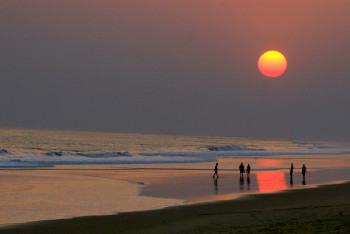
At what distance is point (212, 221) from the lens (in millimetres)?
16797

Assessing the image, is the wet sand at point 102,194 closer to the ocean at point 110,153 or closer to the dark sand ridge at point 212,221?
the dark sand ridge at point 212,221

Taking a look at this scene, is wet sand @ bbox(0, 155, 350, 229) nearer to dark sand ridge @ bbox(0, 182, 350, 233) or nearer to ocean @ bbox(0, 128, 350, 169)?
dark sand ridge @ bbox(0, 182, 350, 233)

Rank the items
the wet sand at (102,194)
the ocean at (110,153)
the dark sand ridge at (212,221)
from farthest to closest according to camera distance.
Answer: the ocean at (110,153), the wet sand at (102,194), the dark sand ridge at (212,221)

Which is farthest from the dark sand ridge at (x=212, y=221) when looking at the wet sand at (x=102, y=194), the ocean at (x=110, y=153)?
the ocean at (x=110, y=153)

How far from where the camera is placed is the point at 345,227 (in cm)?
1351

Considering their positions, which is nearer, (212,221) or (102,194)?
(212,221)

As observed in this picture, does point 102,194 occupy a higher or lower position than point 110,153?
lower

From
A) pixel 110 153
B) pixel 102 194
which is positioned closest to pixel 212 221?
pixel 102 194

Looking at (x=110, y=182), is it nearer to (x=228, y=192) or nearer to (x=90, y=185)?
(x=90, y=185)

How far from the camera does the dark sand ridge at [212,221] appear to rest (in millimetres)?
14617

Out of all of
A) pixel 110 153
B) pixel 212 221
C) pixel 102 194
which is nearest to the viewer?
pixel 212 221

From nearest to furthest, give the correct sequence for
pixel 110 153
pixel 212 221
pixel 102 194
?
1. pixel 212 221
2. pixel 102 194
3. pixel 110 153

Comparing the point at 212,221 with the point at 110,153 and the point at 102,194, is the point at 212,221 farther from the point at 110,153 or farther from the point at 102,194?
the point at 110,153

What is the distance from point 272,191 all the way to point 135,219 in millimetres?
12565
